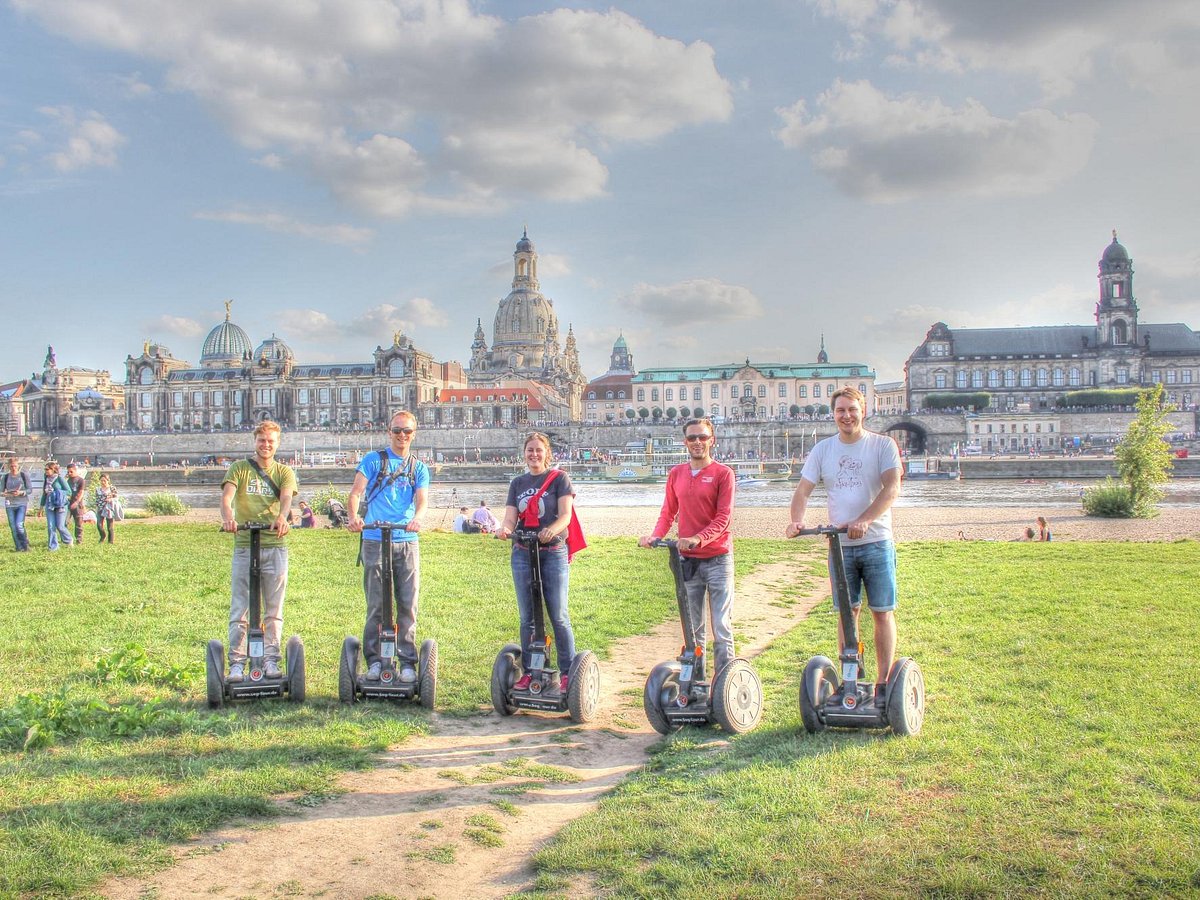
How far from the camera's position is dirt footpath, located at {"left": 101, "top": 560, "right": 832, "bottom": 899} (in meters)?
3.91

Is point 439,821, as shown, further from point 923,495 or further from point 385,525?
point 923,495

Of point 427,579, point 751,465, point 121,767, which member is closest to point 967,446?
point 751,465

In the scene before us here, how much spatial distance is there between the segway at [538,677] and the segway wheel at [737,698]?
96cm

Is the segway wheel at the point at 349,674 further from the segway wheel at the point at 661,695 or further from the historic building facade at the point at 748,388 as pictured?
the historic building facade at the point at 748,388

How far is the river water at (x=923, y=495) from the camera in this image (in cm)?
3969

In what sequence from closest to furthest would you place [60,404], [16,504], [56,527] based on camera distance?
1. [16,504]
2. [56,527]
3. [60,404]

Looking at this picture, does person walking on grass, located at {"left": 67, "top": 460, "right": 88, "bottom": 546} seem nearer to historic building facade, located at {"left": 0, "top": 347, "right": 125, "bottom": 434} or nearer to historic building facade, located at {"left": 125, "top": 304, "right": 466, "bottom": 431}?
historic building facade, located at {"left": 125, "top": 304, "right": 466, "bottom": 431}

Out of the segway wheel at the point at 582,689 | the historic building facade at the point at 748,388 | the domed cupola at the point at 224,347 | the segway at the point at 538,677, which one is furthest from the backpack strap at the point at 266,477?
the domed cupola at the point at 224,347

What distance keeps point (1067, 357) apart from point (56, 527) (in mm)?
114063

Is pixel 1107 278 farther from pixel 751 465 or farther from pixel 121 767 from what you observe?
pixel 121 767

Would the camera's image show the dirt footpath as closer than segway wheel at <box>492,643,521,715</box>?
Yes

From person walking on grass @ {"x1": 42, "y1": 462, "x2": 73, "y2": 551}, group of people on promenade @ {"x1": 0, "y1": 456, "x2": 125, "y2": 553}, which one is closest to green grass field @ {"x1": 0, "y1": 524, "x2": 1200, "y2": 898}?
person walking on grass @ {"x1": 42, "y1": 462, "x2": 73, "y2": 551}

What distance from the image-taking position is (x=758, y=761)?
202 inches

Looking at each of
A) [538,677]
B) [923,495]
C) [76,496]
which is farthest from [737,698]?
[923,495]
